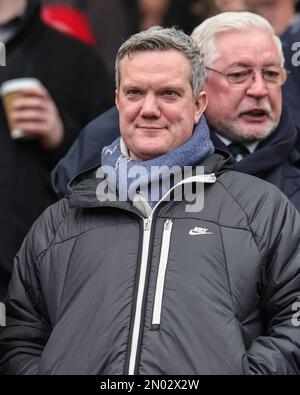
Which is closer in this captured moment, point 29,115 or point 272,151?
point 272,151

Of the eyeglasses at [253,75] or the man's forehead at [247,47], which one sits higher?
the man's forehead at [247,47]

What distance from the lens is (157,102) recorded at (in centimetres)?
435

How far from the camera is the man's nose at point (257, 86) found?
15.8 feet

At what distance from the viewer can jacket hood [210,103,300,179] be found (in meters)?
4.73

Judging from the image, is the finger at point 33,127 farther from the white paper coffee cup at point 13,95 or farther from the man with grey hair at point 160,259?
the man with grey hair at point 160,259

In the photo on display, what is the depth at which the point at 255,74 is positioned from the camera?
4.86 m

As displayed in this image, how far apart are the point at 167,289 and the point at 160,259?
0.10 m

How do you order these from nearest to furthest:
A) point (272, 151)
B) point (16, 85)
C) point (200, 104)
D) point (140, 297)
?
point (140, 297) → point (200, 104) → point (272, 151) → point (16, 85)

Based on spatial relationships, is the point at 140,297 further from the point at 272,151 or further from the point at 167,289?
the point at 272,151

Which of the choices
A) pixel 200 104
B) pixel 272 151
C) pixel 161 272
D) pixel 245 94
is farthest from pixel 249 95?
pixel 161 272

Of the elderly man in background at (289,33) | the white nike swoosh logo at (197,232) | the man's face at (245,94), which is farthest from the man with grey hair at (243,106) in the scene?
the white nike swoosh logo at (197,232)

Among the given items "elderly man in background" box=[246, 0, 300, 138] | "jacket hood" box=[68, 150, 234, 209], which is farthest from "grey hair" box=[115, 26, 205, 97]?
"elderly man in background" box=[246, 0, 300, 138]

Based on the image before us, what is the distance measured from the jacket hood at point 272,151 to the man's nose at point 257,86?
0.51ft
